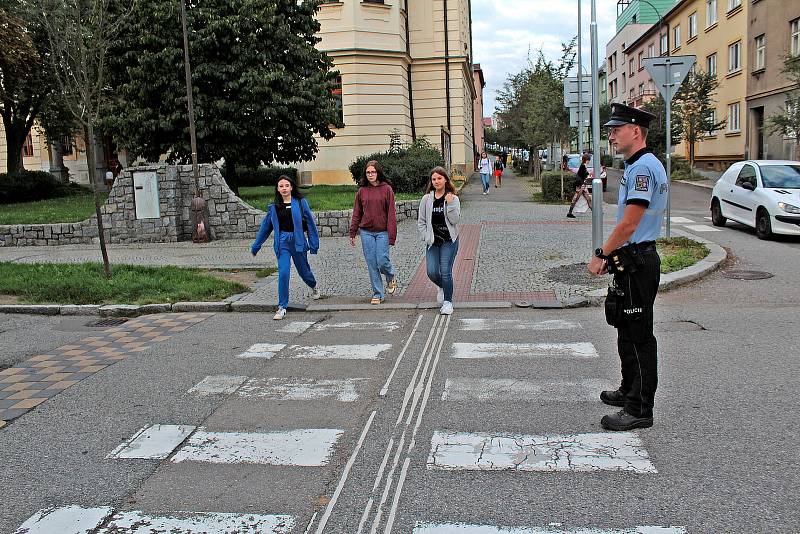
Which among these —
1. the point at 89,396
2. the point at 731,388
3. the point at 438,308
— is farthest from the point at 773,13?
the point at 89,396

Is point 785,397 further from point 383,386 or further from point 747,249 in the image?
point 747,249

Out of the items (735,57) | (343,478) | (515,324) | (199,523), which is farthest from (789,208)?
(735,57)

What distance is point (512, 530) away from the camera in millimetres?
3389

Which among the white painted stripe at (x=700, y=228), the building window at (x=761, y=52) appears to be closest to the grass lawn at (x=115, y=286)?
the white painted stripe at (x=700, y=228)

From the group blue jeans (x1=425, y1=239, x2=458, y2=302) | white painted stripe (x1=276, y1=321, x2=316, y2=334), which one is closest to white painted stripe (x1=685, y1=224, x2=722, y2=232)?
blue jeans (x1=425, y1=239, x2=458, y2=302)

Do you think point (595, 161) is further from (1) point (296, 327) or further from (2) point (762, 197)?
(1) point (296, 327)

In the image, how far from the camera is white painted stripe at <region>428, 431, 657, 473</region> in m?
4.11

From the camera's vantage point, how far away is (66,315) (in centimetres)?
950

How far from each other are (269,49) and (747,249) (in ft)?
47.3

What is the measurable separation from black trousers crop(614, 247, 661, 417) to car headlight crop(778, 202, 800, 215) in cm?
1091

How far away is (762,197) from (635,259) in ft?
38.7

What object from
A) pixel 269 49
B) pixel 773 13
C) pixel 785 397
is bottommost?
pixel 785 397

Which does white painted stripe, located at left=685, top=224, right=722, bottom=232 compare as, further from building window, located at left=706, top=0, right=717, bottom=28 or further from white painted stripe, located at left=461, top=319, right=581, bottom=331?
building window, located at left=706, top=0, right=717, bottom=28

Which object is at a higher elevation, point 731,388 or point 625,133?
point 625,133
